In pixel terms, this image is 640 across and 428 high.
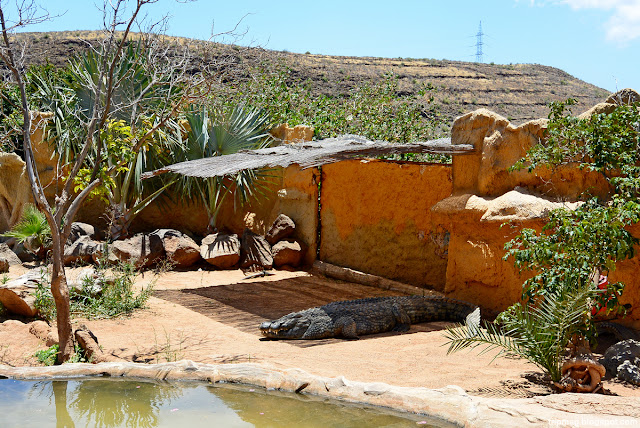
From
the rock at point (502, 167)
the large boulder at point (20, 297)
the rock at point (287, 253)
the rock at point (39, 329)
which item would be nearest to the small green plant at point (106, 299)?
the large boulder at point (20, 297)

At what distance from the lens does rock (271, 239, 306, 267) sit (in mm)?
10625

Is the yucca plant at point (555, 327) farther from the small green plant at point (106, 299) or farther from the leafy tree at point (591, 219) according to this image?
the small green plant at point (106, 299)

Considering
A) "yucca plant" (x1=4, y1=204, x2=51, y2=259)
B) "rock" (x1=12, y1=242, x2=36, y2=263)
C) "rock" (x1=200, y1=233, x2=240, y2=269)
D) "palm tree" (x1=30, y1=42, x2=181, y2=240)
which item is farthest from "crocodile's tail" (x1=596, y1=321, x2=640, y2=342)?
"rock" (x1=12, y1=242, x2=36, y2=263)

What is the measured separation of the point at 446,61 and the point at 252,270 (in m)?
41.4

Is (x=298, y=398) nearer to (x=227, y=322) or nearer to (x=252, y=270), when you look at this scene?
(x=227, y=322)

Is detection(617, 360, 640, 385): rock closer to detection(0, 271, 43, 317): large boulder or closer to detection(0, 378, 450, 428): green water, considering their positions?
detection(0, 378, 450, 428): green water

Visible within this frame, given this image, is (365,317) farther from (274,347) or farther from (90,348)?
(90,348)

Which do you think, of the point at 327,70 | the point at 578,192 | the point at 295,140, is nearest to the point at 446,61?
the point at 327,70

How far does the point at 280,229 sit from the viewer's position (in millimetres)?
10820

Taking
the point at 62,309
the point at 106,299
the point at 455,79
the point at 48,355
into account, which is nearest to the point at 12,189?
the point at 106,299

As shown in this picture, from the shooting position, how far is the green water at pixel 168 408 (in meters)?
4.14

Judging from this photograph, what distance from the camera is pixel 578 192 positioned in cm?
603

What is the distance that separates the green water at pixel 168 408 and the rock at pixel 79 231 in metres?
6.19

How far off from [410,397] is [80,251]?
7780 millimetres
